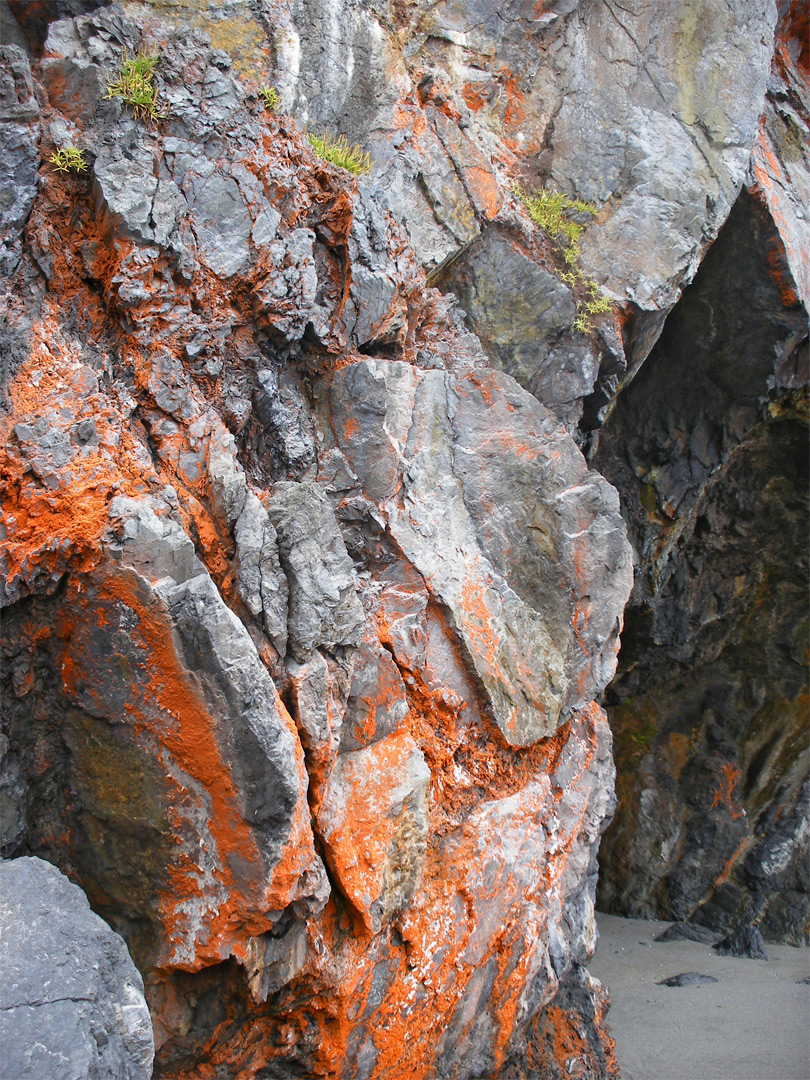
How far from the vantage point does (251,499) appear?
3.92 metres

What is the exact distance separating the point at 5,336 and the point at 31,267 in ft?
1.58

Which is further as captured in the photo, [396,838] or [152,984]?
[396,838]

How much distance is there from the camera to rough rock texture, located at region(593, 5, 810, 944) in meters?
7.82

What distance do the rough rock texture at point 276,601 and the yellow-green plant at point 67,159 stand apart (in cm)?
6

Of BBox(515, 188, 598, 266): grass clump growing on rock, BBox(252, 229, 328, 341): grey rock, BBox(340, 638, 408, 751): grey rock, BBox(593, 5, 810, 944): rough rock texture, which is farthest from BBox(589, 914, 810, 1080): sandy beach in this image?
BBox(515, 188, 598, 266): grass clump growing on rock

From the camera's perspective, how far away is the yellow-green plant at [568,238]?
6574 mm

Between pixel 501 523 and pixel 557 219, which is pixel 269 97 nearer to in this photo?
pixel 557 219

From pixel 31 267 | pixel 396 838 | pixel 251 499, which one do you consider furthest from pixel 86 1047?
pixel 31 267

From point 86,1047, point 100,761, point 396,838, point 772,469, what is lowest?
point 86,1047

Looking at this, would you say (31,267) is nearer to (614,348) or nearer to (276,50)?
(276,50)

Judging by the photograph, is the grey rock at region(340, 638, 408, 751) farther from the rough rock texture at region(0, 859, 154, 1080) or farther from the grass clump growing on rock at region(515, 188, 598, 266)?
the grass clump growing on rock at region(515, 188, 598, 266)

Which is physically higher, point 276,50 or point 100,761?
point 276,50

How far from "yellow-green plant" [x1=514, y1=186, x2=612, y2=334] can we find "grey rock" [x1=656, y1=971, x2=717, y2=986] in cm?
683

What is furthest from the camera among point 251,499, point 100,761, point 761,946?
point 761,946
